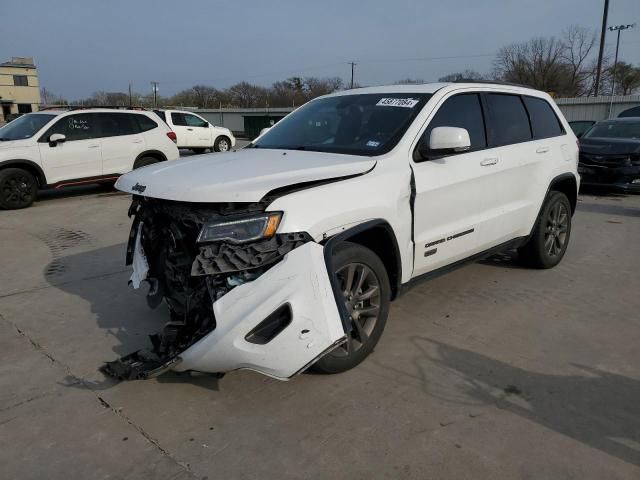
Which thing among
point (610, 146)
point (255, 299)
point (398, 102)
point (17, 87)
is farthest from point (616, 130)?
point (17, 87)

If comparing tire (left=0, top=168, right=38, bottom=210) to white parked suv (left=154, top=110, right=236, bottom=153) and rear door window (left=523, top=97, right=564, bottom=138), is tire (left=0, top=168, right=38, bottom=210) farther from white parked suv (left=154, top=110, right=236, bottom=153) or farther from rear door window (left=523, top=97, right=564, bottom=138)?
white parked suv (left=154, top=110, right=236, bottom=153)

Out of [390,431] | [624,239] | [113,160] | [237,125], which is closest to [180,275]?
[390,431]

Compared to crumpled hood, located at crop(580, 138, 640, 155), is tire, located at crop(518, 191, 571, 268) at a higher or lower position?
A: lower

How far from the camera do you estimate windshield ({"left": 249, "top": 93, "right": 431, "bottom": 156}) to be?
3.83m

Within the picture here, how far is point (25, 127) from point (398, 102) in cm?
875

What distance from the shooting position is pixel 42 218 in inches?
342

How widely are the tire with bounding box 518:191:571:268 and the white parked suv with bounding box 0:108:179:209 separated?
27.6 ft

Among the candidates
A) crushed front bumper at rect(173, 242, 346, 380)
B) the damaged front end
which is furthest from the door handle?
crushed front bumper at rect(173, 242, 346, 380)

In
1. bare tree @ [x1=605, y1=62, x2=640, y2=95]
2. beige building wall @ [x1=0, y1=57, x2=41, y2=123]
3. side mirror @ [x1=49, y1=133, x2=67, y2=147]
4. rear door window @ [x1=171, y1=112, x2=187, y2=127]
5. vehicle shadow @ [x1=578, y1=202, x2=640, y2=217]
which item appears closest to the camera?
vehicle shadow @ [x1=578, y1=202, x2=640, y2=217]

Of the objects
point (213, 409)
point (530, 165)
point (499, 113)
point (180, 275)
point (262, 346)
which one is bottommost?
point (213, 409)

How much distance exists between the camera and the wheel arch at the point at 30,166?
9.32 m

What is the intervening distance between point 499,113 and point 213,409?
3.46 meters

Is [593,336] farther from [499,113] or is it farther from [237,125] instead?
[237,125]

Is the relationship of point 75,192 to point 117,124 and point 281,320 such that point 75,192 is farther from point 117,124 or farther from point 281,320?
Result: point 281,320
